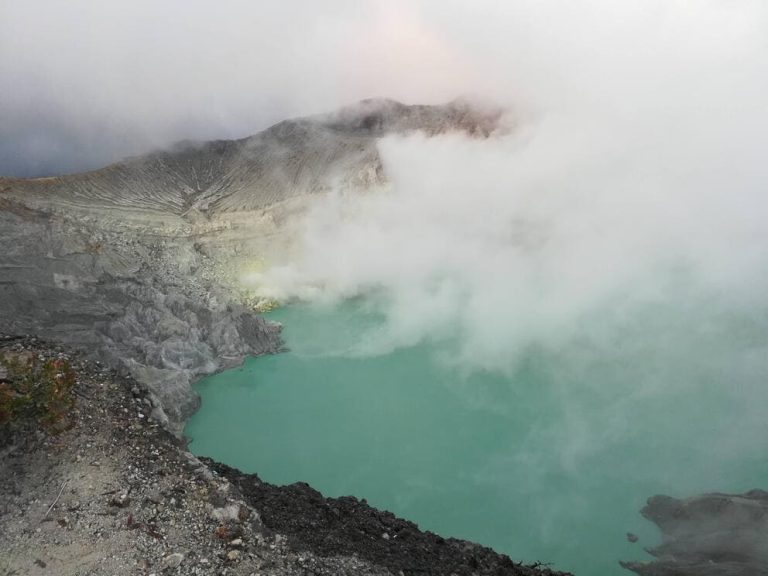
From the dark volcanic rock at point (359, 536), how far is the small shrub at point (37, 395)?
11.2 ft

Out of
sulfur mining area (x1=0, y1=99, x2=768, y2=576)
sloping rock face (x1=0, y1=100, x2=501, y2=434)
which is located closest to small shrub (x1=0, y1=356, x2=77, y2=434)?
sulfur mining area (x1=0, y1=99, x2=768, y2=576)

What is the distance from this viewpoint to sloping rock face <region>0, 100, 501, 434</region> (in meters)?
30.4

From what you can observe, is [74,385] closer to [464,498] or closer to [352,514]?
[352,514]

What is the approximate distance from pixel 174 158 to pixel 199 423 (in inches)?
1021

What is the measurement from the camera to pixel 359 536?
40.4 ft

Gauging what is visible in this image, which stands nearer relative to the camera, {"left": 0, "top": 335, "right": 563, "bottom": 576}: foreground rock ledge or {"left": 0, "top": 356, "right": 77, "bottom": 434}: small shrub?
{"left": 0, "top": 335, "right": 563, "bottom": 576}: foreground rock ledge

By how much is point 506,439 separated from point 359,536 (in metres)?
17.3

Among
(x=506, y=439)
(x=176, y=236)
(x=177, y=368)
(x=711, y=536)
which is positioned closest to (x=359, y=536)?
(x=711, y=536)

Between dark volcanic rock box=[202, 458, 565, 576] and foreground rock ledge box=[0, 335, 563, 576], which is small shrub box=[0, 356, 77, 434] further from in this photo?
dark volcanic rock box=[202, 458, 565, 576]

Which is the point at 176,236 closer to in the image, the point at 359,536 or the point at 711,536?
the point at 359,536

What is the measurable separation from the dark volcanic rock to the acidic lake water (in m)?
9.61

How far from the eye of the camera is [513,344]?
37188 millimetres

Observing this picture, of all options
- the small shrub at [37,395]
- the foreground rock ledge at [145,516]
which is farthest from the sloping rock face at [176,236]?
the small shrub at [37,395]

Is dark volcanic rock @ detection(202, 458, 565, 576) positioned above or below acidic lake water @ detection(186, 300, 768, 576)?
below
